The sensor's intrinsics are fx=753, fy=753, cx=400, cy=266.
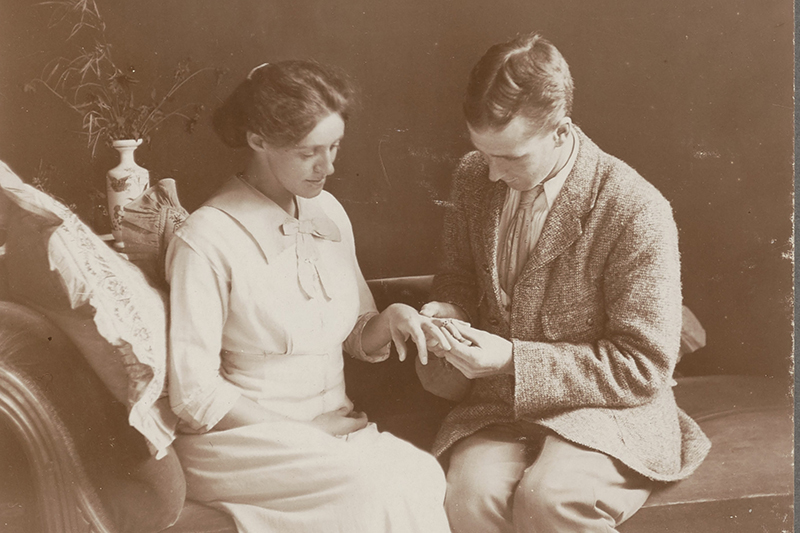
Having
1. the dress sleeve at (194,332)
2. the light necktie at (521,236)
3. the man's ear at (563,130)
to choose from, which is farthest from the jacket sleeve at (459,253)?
the dress sleeve at (194,332)

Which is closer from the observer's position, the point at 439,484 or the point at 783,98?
the point at 439,484

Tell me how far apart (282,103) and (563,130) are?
63 centimetres

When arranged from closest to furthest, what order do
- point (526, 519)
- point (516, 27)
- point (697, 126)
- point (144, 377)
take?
point (144, 377) < point (526, 519) < point (516, 27) < point (697, 126)

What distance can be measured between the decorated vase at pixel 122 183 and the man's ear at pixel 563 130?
0.95 meters

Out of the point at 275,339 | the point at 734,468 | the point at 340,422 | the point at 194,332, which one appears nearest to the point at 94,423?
the point at 194,332

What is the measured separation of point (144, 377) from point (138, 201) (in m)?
0.41

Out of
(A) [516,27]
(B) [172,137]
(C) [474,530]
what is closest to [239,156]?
(B) [172,137]

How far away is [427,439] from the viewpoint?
1.85m

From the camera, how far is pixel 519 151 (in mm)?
1678

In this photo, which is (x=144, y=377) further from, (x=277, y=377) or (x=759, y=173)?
(x=759, y=173)

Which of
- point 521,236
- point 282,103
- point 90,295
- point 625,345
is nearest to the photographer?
point 90,295

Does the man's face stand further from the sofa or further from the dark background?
the sofa

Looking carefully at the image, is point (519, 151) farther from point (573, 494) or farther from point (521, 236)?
point (573, 494)

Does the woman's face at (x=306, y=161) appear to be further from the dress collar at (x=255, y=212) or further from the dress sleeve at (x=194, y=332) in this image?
the dress sleeve at (x=194, y=332)
